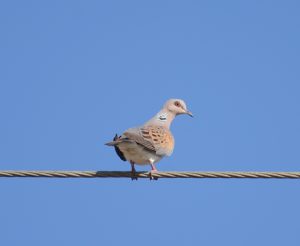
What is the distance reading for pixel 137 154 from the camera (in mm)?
9992

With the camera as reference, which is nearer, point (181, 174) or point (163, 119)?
point (181, 174)

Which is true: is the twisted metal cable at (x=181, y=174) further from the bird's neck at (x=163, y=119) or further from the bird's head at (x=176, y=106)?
the bird's head at (x=176, y=106)

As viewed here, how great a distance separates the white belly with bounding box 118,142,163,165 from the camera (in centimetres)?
980

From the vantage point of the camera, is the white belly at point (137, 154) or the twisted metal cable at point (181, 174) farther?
the white belly at point (137, 154)

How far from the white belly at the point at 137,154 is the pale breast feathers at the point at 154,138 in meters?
0.09

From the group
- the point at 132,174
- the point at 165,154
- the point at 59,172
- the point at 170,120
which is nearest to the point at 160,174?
the point at 132,174

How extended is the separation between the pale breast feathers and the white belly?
0.29 feet

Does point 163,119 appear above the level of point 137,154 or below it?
above

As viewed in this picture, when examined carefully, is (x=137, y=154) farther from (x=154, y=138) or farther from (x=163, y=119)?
(x=163, y=119)

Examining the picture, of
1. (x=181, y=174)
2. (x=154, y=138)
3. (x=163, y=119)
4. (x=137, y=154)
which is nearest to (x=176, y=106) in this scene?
(x=163, y=119)

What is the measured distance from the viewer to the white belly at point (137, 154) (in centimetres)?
980

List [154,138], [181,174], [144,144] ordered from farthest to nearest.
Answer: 1. [154,138]
2. [144,144]
3. [181,174]

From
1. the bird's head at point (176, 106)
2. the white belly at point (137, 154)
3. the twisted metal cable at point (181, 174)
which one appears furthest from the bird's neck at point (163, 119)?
the twisted metal cable at point (181, 174)

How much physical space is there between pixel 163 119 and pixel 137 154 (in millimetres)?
1907
